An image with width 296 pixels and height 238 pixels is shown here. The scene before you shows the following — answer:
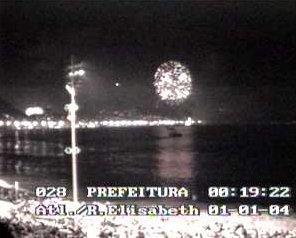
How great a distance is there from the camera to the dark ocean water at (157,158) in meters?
2.28

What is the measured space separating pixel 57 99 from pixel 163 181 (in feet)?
1.47

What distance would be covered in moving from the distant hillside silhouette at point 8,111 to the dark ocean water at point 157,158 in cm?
6

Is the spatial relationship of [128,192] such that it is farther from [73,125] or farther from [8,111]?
[8,111]

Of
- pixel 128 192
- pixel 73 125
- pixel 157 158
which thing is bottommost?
pixel 128 192

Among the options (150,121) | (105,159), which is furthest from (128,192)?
(150,121)

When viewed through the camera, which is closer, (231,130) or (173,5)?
(231,130)

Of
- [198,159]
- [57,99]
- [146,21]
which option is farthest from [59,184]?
[146,21]

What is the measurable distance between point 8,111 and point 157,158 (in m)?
0.53

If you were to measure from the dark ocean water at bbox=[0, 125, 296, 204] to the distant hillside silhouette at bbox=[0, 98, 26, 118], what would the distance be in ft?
0.20

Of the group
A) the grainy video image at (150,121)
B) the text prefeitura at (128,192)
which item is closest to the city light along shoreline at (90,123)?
the grainy video image at (150,121)

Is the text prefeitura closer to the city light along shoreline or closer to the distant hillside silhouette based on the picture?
the city light along shoreline

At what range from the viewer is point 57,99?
231 centimetres

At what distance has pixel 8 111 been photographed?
2322 mm

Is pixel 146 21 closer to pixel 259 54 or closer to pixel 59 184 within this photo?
pixel 259 54
